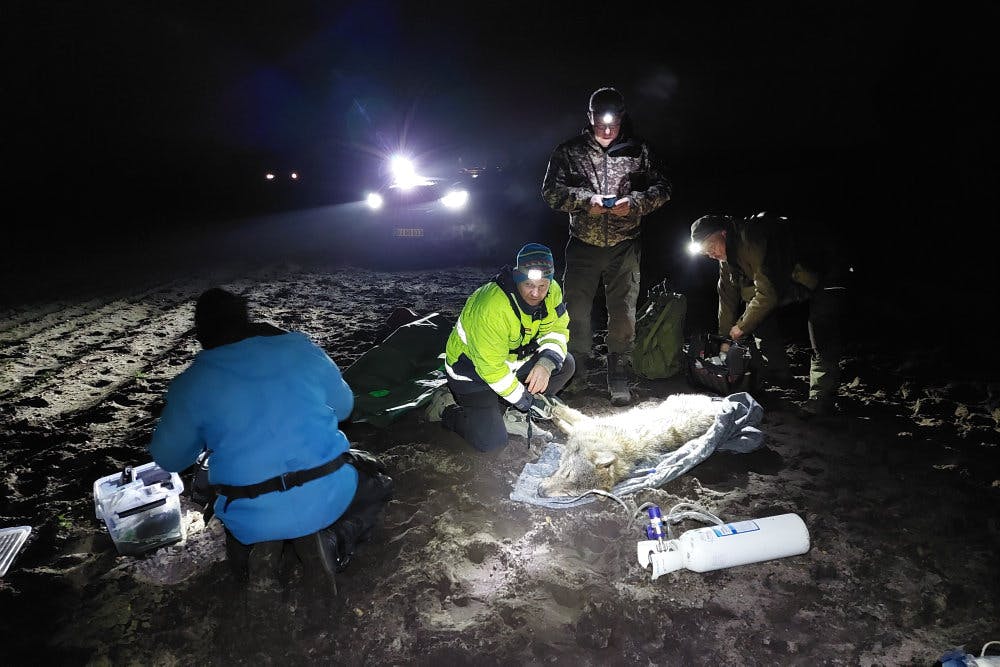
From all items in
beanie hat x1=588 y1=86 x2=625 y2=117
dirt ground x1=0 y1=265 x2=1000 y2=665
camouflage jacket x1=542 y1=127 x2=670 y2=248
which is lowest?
dirt ground x1=0 y1=265 x2=1000 y2=665

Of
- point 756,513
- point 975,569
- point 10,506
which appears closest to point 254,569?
point 10,506

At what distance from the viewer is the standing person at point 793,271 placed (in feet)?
12.7

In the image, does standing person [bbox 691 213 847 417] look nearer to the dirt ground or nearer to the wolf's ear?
the dirt ground

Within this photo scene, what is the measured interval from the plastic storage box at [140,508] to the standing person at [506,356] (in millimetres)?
1862

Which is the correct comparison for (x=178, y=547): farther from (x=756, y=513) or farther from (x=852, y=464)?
(x=852, y=464)

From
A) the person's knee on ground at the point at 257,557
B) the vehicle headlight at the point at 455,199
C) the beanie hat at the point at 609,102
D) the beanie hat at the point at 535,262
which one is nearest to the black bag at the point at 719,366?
the beanie hat at the point at 535,262

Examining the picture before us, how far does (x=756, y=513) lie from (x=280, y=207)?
19.4 m

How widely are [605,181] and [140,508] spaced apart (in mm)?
4035

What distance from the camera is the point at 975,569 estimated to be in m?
2.44

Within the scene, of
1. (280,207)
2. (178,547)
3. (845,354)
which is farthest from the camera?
(280,207)

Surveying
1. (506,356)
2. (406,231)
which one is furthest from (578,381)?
(406,231)

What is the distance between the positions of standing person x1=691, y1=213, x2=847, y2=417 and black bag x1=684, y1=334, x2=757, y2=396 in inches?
8.7

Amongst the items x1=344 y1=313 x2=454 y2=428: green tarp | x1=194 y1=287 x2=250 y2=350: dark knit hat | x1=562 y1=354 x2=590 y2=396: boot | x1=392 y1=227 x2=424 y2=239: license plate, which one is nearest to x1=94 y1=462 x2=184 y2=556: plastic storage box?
x1=194 y1=287 x2=250 y2=350: dark knit hat

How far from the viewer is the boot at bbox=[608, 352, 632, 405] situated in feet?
14.1
